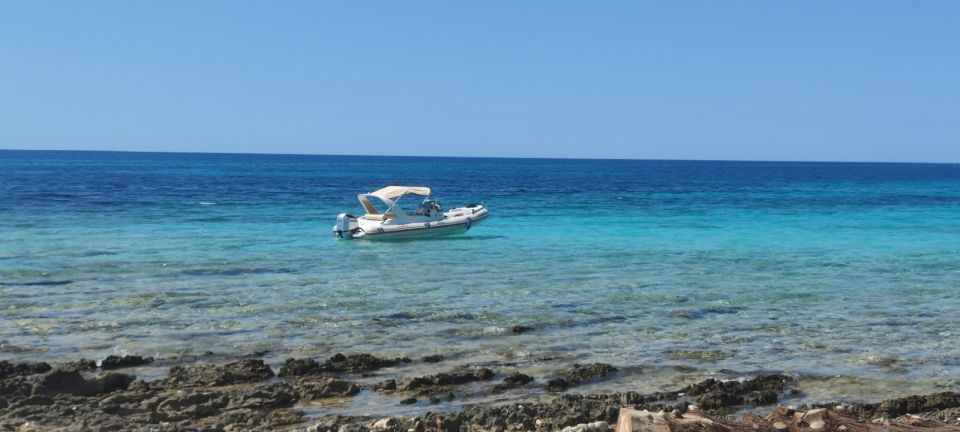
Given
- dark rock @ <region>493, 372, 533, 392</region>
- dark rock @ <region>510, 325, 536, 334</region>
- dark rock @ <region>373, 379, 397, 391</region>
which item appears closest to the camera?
dark rock @ <region>373, 379, 397, 391</region>

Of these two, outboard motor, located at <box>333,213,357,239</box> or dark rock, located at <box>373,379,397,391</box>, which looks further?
outboard motor, located at <box>333,213,357,239</box>

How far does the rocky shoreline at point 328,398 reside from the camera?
27.4 ft

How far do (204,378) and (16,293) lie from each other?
25.7 ft

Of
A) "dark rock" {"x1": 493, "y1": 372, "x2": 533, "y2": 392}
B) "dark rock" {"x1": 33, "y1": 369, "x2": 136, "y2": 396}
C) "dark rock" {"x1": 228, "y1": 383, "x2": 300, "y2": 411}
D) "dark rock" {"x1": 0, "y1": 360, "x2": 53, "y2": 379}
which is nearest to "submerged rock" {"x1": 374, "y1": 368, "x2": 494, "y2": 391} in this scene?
"dark rock" {"x1": 493, "y1": 372, "x2": 533, "y2": 392}

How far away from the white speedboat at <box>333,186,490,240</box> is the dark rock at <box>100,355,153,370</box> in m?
16.8

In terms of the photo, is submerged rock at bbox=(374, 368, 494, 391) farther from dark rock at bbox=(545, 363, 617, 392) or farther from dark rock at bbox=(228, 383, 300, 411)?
dark rock at bbox=(228, 383, 300, 411)

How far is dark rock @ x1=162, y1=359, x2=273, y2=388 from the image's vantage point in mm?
9867

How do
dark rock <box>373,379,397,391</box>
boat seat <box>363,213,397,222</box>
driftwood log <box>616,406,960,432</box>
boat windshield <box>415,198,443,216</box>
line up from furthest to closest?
boat windshield <box>415,198,443,216</box>, boat seat <box>363,213,397,222</box>, dark rock <box>373,379,397,391</box>, driftwood log <box>616,406,960,432</box>

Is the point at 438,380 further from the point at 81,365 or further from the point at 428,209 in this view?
the point at 428,209

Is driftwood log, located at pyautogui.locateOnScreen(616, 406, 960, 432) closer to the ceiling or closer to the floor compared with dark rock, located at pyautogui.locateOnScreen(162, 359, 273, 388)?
closer to the ceiling

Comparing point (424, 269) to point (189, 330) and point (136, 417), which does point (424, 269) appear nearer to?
point (189, 330)

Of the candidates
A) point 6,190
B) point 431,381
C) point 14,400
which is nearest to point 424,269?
point 431,381

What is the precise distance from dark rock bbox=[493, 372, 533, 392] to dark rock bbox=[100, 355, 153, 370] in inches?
171

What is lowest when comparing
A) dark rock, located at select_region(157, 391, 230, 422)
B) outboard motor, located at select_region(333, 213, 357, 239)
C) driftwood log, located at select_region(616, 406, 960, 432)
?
outboard motor, located at select_region(333, 213, 357, 239)
